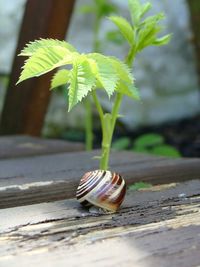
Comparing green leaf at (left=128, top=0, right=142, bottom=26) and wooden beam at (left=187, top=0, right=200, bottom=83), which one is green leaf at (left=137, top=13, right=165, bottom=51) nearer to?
green leaf at (left=128, top=0, right=142, bottom=26)

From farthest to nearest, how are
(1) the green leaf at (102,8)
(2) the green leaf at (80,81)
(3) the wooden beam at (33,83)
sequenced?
(1) the green leaf at (102,8) < (3) the wooden beam at (33,83) < (2) the green leaf at (80,81)

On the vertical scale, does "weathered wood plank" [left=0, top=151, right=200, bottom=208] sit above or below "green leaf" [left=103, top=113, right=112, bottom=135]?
below

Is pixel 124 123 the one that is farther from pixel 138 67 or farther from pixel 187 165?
pixel 187 165

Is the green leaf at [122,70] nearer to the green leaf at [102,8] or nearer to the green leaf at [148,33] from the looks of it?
the green leaf at [148,33]

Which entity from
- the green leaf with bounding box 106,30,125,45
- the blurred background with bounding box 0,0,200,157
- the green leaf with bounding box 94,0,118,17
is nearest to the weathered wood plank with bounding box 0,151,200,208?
the green leaf with bounding box 106,30,125,45

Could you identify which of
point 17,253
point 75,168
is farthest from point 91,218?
point 75,168

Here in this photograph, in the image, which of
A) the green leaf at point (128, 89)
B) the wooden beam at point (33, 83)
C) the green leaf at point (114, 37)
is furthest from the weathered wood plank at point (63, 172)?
the green leaf at point (114, 37)
